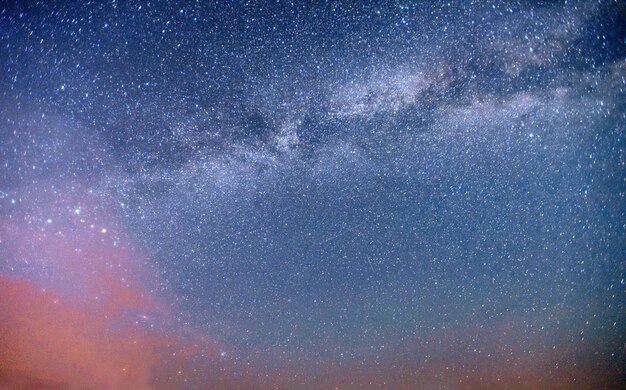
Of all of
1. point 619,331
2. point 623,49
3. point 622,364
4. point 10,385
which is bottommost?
point 10,385

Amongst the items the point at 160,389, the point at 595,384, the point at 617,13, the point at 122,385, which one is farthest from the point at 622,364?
the point at 122,385

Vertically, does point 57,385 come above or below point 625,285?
below

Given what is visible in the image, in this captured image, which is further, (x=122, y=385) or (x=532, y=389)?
(x=122, y=385)

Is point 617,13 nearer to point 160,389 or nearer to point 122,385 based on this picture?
point 160,389

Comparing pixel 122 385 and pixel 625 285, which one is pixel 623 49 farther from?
pixel 122 385

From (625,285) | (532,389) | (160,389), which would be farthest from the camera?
(160,389)

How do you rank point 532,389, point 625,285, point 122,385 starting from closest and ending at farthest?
Answer: point 625,285 < point 532,389 < point 122,385

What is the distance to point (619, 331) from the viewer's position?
3.21 meters

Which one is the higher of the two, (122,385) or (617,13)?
(617,13)

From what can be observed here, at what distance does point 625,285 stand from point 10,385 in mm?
11590

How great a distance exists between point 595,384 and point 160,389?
7.00 m

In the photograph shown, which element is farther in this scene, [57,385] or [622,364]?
[57,385]

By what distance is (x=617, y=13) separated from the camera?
232 cm

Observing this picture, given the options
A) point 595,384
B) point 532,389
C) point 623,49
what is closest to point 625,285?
point 595,384
